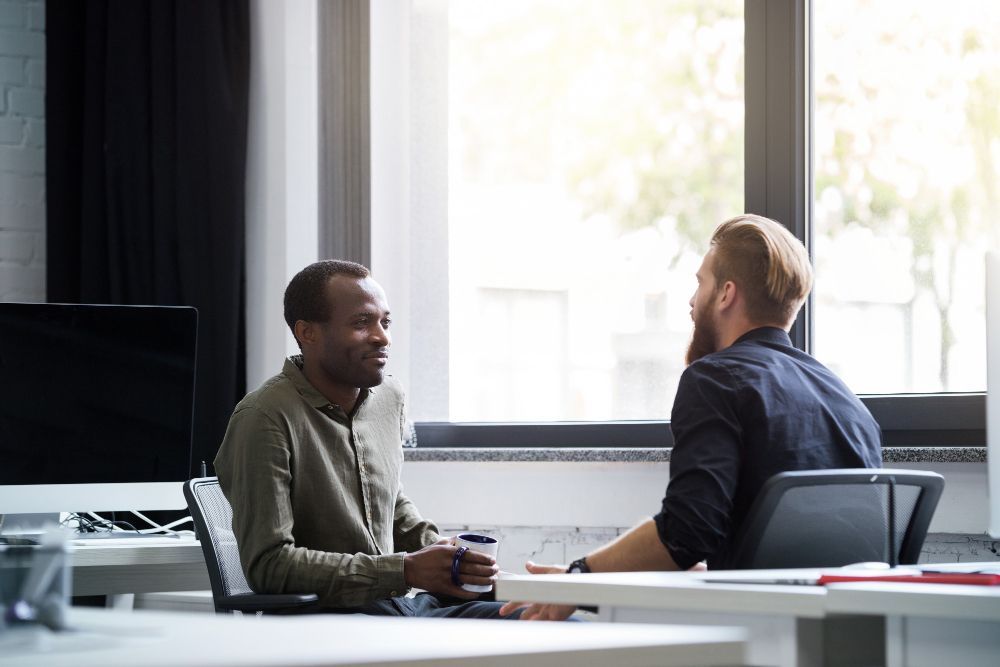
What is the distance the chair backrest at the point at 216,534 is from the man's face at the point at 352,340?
332mm

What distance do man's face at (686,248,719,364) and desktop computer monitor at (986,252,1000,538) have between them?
513mm

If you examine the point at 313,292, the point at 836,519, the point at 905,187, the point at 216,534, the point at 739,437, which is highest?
the point at 905,187

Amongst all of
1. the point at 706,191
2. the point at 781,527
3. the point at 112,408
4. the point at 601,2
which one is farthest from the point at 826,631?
the point at 601,2

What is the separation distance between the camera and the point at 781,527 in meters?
1.72

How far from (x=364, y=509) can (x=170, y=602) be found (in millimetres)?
993

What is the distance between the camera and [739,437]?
6.29 feet

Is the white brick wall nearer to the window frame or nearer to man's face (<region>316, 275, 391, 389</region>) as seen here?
man's face (<region>316, 275, 391, 389</region>)

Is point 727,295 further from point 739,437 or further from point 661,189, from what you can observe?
point 661,189

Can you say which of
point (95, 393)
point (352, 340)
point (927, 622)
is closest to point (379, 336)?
point (352, 340)

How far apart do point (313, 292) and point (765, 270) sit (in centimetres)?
95

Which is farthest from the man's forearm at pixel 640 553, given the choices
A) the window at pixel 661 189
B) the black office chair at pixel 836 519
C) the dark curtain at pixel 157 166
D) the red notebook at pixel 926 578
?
the dark curtain at pixel 157 166

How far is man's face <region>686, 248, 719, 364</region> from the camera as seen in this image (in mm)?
2244

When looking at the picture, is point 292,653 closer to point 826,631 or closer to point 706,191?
point 826,631

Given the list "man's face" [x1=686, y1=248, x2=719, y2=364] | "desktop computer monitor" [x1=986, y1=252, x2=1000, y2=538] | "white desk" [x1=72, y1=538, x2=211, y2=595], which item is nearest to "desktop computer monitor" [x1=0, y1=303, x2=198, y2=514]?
"white desk" [x1=72, y1=538, x2=211, y2=595]
